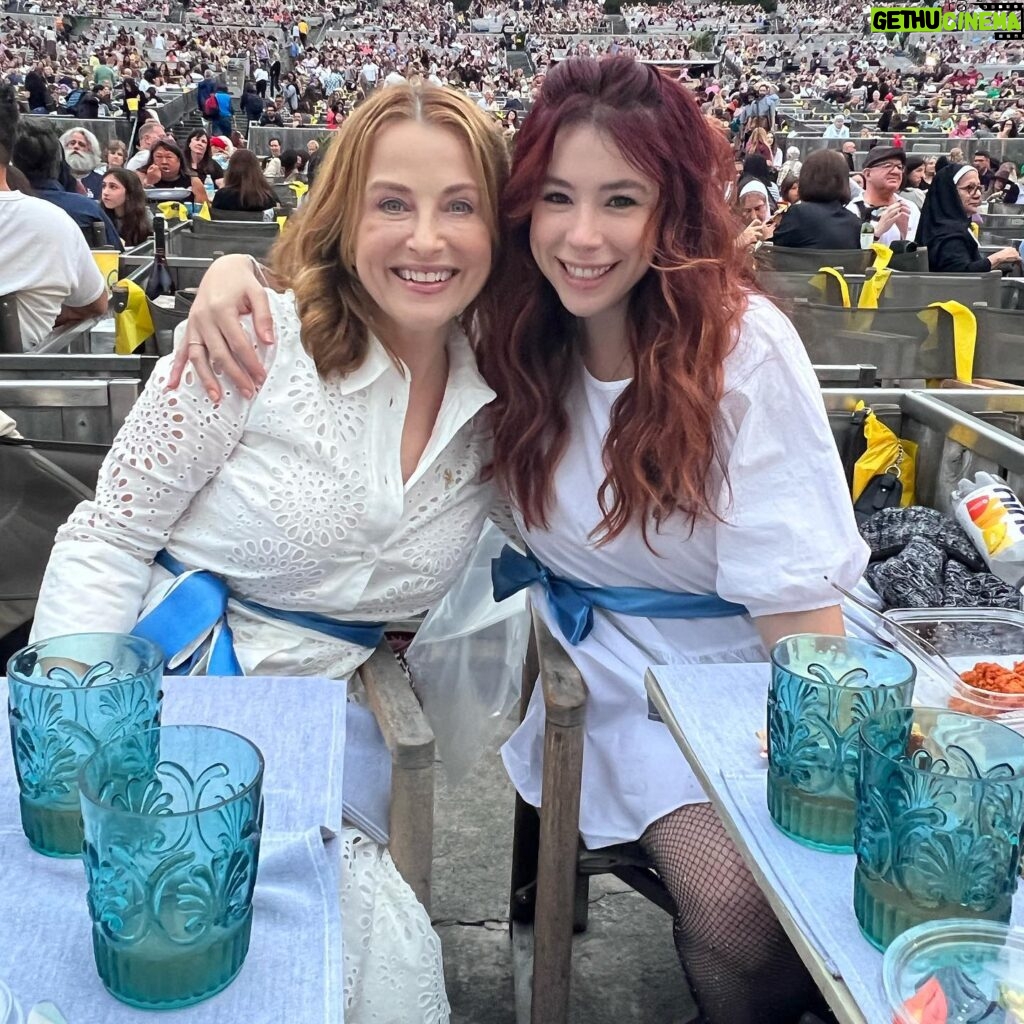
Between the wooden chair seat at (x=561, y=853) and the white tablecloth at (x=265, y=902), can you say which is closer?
the white tablecloth at (x=265, y=902)

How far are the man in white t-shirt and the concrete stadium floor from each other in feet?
7.54

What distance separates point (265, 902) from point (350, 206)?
114 centimetres

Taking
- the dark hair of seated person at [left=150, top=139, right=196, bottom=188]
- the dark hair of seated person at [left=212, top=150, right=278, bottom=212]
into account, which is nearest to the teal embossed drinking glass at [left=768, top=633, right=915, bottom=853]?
the dark hair of seated person at [left=212, top=150, right=278, bottom=212]

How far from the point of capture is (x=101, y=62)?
3159cm

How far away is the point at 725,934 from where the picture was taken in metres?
1.66

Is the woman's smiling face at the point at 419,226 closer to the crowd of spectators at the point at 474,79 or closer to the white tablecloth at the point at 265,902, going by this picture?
the crowd of spectators at the point at 474,79

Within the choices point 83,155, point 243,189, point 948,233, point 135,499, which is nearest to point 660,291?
point 135,499

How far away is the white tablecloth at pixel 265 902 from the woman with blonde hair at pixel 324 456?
0.41 meters

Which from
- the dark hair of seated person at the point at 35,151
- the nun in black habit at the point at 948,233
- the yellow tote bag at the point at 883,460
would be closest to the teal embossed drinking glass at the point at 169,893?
the yellow tote bag at the point at 883,460

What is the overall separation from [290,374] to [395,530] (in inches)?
11.6

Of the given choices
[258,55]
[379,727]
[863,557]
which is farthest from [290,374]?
[258,55]

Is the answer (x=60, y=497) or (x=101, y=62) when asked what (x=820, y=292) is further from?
(x=101, y=62)

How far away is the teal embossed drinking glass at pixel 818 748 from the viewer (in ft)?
3.88

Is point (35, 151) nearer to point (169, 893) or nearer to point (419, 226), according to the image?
point (419, 226)
